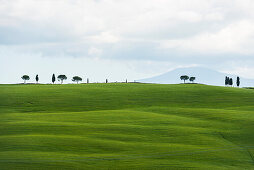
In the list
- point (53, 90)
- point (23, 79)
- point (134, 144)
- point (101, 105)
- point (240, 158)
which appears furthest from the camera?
point (23, 79)

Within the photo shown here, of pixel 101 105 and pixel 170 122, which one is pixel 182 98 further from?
pixel 170 122

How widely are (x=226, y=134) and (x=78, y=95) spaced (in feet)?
119

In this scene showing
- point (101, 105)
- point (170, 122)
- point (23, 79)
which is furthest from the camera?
point (23, 79)

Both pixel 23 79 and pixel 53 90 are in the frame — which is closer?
pixel 53 90

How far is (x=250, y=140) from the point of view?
36125mm

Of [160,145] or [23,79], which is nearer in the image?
[160,145]

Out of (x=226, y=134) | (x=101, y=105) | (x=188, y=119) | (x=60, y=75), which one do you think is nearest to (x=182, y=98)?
(x=101, y=105)

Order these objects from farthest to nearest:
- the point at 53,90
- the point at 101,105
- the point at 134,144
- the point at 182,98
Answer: the point at 53,90 < the point at 182,98 < the point at 101,105 < the point at 134,144

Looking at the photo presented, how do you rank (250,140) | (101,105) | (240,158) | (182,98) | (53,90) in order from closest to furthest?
(240,158) < (250,140) < (101,105) < (182,98) < (53,90)

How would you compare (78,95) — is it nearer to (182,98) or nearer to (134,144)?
(182,98)

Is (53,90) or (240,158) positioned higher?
(53,90)

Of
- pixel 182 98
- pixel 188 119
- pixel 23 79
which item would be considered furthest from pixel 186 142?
pixel 23 79

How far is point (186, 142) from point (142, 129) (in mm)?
5454

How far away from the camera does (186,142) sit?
34.4 metres
